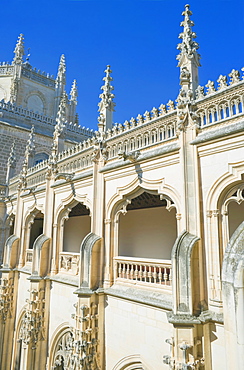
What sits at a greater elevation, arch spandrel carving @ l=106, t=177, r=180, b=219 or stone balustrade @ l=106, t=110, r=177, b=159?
stone balustrade @ l=106, t=110, r=177, b=159

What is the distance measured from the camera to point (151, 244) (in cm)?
1266

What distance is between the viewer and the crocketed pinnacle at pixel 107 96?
10.3 m

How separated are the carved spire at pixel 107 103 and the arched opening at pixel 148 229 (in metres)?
3.29

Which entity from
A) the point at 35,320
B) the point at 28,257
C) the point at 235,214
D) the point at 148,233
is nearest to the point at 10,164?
the point at 28,257

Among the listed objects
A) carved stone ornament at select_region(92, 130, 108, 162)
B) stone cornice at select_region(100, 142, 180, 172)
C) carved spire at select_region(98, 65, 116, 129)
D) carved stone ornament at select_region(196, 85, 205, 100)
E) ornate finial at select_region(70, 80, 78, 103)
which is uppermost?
ornate finial at select_region(70, 80, 78, 103)

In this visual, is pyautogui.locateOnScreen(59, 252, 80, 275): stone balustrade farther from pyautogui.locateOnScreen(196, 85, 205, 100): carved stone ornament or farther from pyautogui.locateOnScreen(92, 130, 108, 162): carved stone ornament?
pyautogui.locateOnScreen(196, 85, 205, 100): carved stone ornament

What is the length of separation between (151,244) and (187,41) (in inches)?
330

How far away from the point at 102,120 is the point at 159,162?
3.43m

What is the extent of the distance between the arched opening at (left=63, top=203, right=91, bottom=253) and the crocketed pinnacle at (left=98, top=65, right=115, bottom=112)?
23.6 feet

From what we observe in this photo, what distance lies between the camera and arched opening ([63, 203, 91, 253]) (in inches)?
634

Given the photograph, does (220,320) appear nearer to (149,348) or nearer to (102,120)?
(149,348)

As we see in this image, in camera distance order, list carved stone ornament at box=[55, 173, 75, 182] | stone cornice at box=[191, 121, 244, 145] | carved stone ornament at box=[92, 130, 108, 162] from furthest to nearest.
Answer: carved stone ornament at box=[55, 173, 75, 182], carved stone ornament at box=[92, 130, 108, 162], stone cornice at box=[191, 121, 244, 145]

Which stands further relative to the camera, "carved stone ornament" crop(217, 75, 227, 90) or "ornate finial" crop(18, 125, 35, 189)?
"ornate finial" crop(18, 125, 35, 189)

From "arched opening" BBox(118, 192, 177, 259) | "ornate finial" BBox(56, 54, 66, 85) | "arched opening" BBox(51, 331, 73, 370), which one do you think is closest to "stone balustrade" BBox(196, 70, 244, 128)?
"arched opening" BBox(118, 192, 177, 259)
